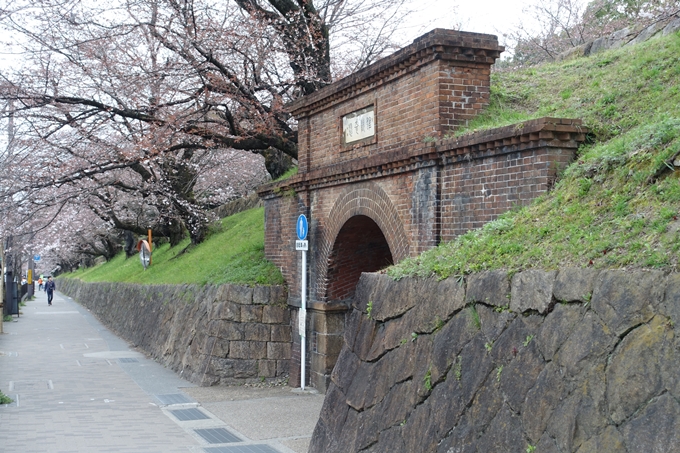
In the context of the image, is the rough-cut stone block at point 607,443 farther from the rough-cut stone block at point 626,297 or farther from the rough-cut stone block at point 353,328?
the rough-cut stone block at point 353,328

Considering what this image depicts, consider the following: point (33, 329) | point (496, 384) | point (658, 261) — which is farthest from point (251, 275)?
point (33, 329)

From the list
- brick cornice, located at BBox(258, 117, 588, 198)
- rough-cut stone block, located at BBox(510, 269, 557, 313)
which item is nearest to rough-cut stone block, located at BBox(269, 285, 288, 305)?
brick cornice, located at BBox(258, 117, 588, 198)

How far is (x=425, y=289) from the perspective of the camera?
21.7 feet

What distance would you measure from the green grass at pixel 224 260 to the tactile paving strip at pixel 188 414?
311 centimetres

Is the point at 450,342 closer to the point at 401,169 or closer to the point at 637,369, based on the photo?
the point at 637,369

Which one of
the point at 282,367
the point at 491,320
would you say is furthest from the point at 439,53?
the point at 282,367

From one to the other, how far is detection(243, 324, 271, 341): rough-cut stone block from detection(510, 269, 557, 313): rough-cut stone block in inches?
344

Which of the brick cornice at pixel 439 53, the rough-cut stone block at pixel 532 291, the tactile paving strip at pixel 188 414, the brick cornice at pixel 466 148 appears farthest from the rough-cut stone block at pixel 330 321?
the rough-cut stone block at pixel 532 291

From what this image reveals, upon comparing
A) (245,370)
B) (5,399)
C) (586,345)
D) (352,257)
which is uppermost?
(352,257)

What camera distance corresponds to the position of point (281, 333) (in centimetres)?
1368

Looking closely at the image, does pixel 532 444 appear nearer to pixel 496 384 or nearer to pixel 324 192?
pixel 496 384

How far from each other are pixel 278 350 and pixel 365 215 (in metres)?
4.32

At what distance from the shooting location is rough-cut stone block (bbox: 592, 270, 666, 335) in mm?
4160

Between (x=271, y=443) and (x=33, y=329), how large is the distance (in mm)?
20080
